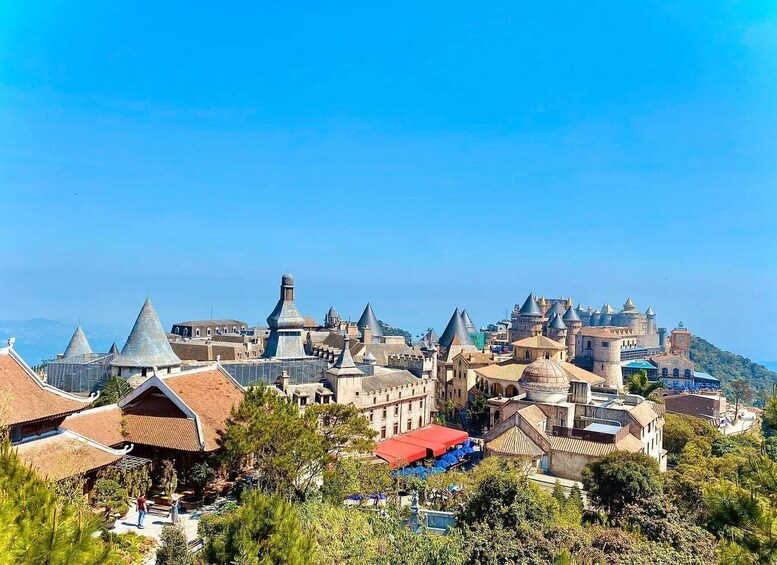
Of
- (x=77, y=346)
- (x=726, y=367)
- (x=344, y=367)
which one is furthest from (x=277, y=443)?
(x=726, y=367)

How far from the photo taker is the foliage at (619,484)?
25125 mm

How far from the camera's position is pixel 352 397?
1731 inches

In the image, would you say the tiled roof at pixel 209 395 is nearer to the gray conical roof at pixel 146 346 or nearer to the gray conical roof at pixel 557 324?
the gray conical roof at pixel 146 346

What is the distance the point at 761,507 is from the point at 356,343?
191 feet

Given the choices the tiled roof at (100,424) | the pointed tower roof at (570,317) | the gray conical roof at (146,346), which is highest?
the pointed tower roof at (570,317)

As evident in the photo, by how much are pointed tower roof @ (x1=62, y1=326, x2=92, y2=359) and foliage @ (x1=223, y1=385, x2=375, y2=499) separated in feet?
103

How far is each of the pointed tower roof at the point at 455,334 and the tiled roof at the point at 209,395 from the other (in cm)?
4356

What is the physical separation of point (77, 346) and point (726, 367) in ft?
507

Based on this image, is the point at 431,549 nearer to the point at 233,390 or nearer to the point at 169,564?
the point at 169,564

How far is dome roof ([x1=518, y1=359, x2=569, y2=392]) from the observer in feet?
147

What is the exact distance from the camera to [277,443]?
24.1 metres

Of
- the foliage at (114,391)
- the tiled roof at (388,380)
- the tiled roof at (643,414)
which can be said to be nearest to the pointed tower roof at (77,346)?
the foliage at (114,391)

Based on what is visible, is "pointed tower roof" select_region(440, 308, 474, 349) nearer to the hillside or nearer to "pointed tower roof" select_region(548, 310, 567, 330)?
"pointed tower roof" select_region(548, 310, 567, 330)

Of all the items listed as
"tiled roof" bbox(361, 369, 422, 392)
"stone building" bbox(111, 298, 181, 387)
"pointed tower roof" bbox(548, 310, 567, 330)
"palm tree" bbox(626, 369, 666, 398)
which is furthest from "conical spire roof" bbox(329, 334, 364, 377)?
"pointed tower roof" bbox(548, 310, 567, 330)
